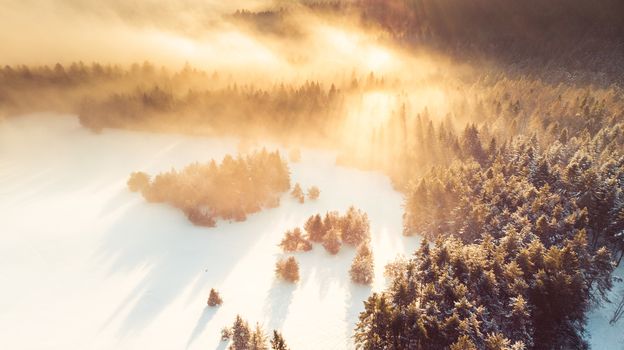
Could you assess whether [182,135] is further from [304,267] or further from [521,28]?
[521,28]

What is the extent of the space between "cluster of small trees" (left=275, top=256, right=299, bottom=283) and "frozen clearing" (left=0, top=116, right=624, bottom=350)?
2.61ft

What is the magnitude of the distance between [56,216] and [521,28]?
640ft

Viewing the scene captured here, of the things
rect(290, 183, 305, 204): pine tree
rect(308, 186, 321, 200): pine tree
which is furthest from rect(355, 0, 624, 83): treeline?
rect(290, 183, 305, 204): pine tree

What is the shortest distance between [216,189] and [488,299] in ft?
113

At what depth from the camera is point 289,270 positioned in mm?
35750

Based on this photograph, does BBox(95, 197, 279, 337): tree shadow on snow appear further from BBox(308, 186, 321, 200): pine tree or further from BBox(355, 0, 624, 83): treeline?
BBox(355, 0, 624, 83): treeline

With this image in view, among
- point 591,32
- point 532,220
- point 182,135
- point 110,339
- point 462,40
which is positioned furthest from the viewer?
point 462,40

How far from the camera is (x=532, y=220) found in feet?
116

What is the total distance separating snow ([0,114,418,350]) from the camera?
30172 mm

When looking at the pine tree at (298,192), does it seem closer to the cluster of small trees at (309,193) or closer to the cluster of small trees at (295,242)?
the cluster of small trees at (309,193)

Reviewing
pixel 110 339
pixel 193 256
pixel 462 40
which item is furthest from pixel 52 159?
pixel 462 40

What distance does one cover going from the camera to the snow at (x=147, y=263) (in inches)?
1188

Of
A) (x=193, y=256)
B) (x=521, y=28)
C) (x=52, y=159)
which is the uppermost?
(x=521, y=28)

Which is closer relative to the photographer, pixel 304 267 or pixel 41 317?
pixel 41 317
